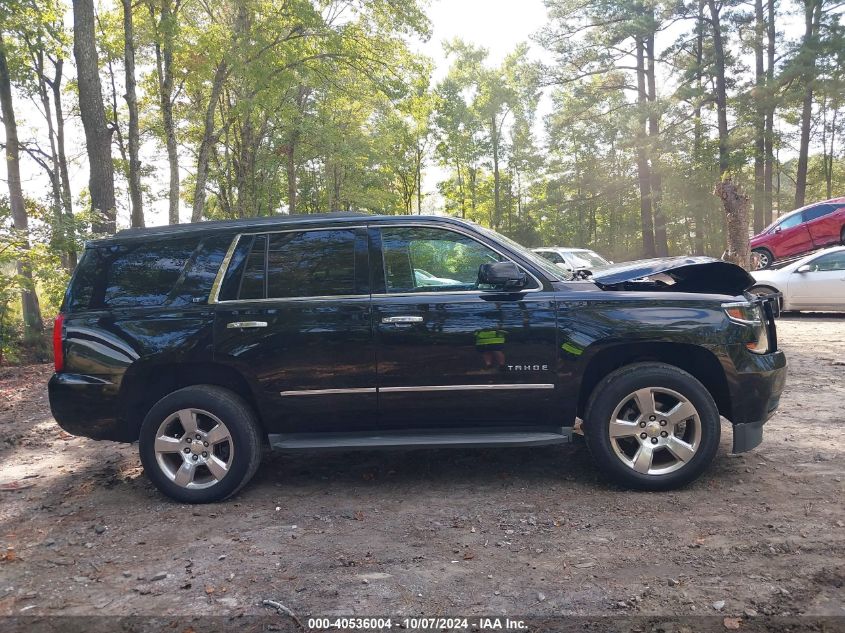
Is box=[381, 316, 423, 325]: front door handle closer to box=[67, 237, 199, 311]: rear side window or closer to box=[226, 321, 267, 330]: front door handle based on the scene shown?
box=[226, 321, 267, 330]: front door handle

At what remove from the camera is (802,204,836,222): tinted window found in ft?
49.3

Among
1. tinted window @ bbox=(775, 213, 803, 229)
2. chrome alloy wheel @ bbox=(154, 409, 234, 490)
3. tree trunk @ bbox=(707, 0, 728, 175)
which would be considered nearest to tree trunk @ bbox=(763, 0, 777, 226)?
tree trunk @ bbox=(707, 0, 728, 175)

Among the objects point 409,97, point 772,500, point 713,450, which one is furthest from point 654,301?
point 409,97

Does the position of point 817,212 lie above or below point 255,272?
above

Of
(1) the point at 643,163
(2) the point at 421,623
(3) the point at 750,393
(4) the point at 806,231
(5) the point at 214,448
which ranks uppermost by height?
(1) the point at 643,163

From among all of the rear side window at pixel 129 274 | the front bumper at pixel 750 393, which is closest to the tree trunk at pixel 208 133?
the rear side window at pixel 129 274

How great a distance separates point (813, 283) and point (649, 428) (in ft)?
34.0

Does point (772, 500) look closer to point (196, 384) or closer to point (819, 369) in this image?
point (196, 384)

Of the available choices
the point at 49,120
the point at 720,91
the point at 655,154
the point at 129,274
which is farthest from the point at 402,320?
the point at 720,91

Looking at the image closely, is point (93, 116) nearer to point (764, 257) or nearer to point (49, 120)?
point (49, 120)

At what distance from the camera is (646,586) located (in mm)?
2766

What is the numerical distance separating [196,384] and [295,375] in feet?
2.65

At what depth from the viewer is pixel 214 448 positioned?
4.03 metres

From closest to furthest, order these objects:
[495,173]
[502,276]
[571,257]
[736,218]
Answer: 1. [502,276]
2. [736,218]
3. [571,257]
4. [495,173]
